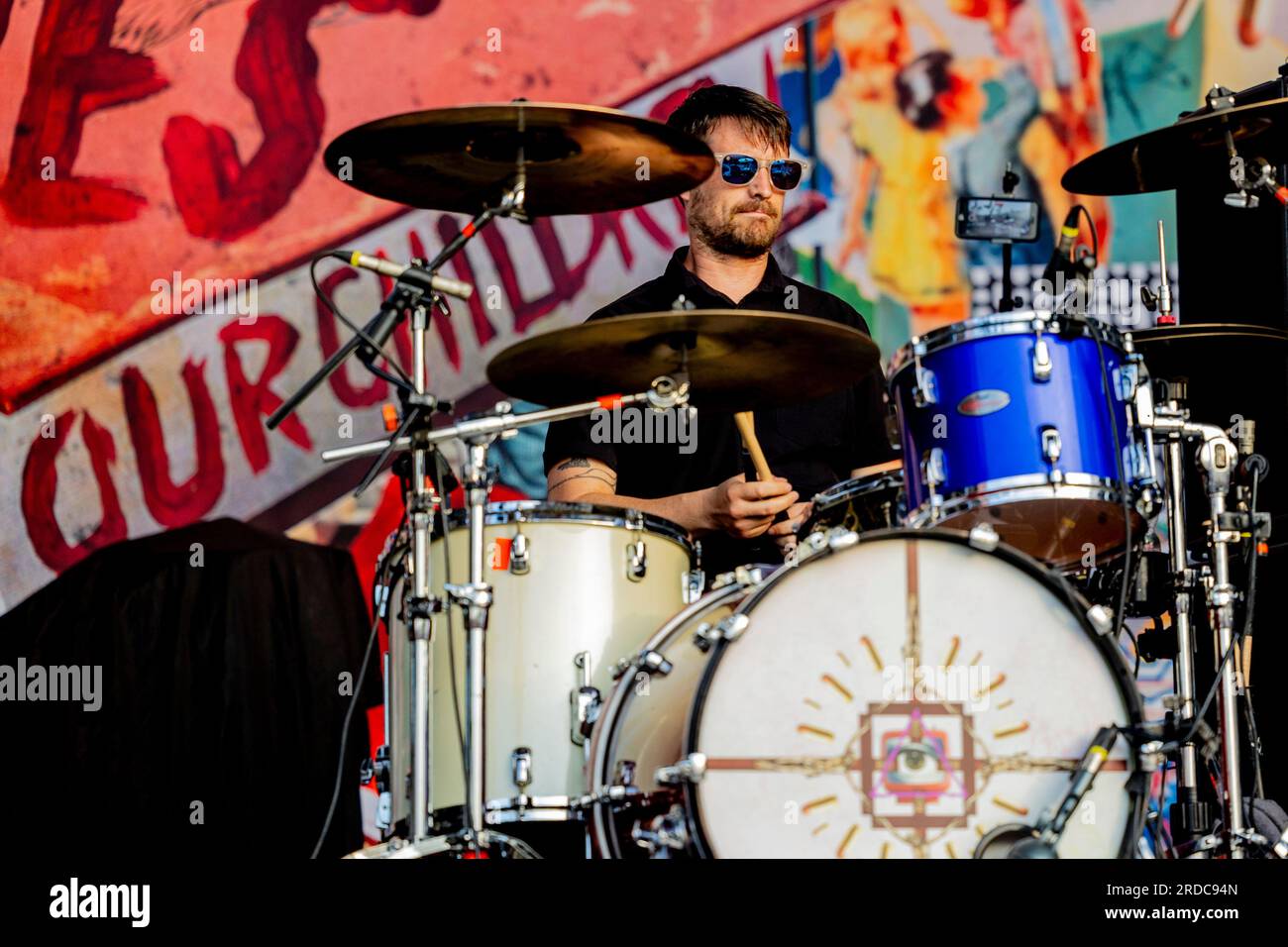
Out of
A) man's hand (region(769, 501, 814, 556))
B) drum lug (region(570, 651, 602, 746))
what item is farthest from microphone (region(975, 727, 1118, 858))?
man's hand (region(769, 501, 814, 556))

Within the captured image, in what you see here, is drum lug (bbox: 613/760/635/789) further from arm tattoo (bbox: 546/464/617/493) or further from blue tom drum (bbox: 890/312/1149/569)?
arm tattoo (bbox: 546/464/617/493)

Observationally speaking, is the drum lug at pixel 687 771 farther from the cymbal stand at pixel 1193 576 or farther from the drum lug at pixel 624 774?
the cymbal stand at pixel 1193 576

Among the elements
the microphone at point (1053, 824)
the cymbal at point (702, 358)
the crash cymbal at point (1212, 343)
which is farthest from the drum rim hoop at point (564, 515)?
the crash cymbal at point (1212, 343)

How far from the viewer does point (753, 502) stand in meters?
3.48

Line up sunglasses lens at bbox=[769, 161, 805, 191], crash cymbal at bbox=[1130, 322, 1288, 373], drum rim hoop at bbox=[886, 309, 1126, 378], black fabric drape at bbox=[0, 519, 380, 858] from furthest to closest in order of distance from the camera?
sunglasses lens at bbox=[769, 161, 805, 191] → black fabric drape at bbox=[0, 519, 380, 858] → crash cymbal at bbox=[1130, 322, 1288, 373] → drum rim hoop at bbox=[886, 309, 1126, 378]

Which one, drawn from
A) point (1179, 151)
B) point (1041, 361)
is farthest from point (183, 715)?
point (1179, 151)

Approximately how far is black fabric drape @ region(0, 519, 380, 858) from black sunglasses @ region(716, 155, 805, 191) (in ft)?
4.58

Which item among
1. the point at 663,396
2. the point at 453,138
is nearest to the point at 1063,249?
the point at 663,396

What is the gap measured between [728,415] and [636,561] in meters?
0.85

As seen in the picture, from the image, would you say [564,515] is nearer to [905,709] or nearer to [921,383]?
[921,383]

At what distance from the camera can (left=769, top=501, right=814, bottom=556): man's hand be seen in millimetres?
3666
